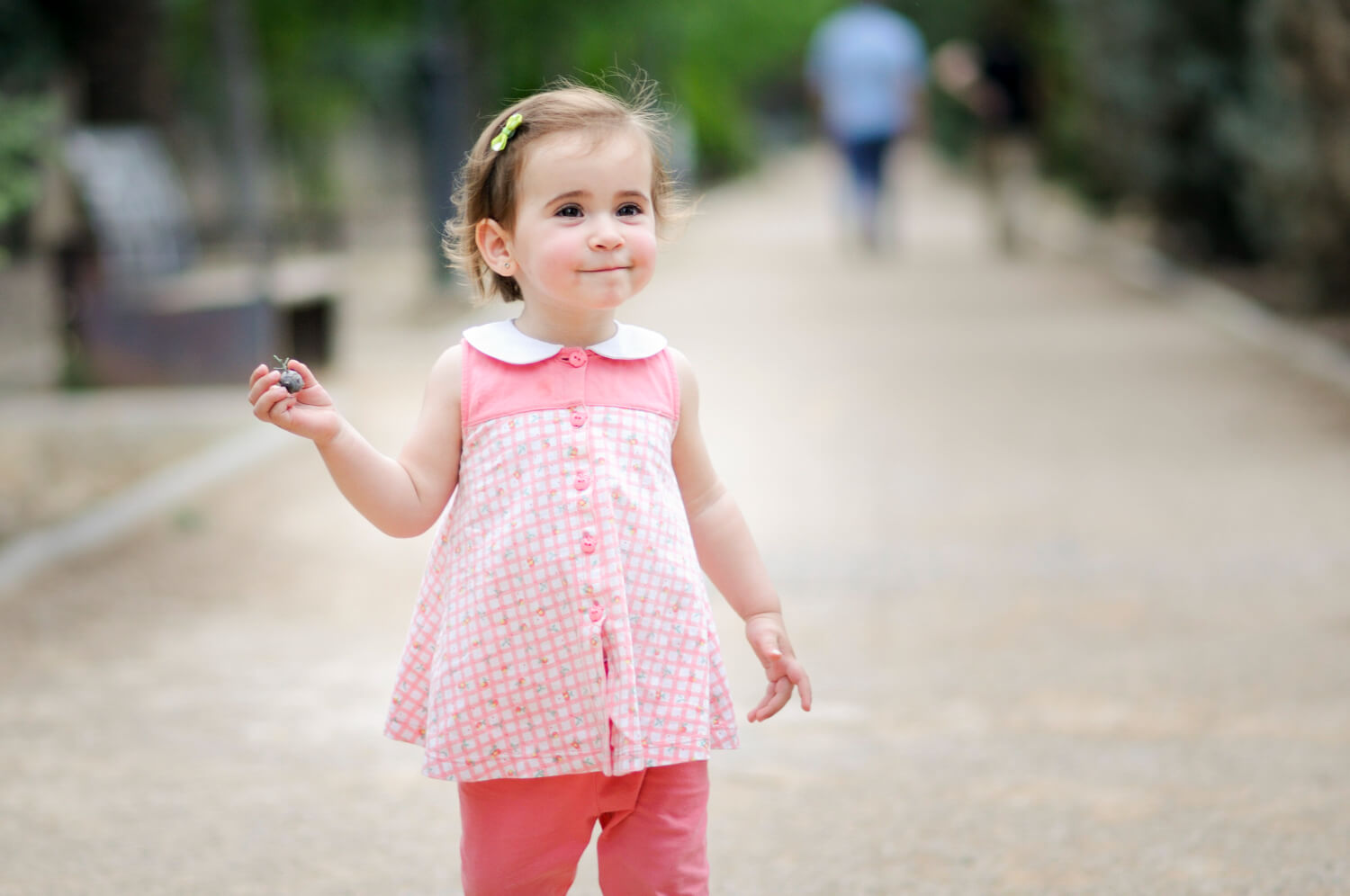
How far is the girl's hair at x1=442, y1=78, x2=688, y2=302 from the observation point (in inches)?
97.8

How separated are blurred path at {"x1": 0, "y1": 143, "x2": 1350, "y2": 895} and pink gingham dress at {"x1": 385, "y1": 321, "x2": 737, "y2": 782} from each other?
1.73 ft

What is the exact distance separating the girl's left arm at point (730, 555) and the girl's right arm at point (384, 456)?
33 centimetres

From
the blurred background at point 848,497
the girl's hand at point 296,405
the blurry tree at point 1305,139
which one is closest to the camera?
the girl's hand at point 296,405

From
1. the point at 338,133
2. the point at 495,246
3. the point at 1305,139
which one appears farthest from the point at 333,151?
the point at 495,246

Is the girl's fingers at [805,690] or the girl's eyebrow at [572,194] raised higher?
the girl's eyebrow at [572,194]

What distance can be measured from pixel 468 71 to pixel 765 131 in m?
43.9

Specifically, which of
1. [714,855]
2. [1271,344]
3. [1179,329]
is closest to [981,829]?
[714,855]

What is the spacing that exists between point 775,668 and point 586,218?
70cm

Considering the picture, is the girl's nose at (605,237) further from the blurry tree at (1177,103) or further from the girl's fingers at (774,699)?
the blurry tree at (1177,103)

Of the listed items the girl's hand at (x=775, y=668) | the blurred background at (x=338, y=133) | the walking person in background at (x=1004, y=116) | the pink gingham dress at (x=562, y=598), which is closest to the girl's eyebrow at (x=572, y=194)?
the pink gingham dress at (x=562, y=598)

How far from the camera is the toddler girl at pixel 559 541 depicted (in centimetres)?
246

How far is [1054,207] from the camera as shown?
27.6 meters

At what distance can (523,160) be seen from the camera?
98.2 inches

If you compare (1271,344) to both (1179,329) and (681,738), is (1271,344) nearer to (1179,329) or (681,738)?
(1179,329)
